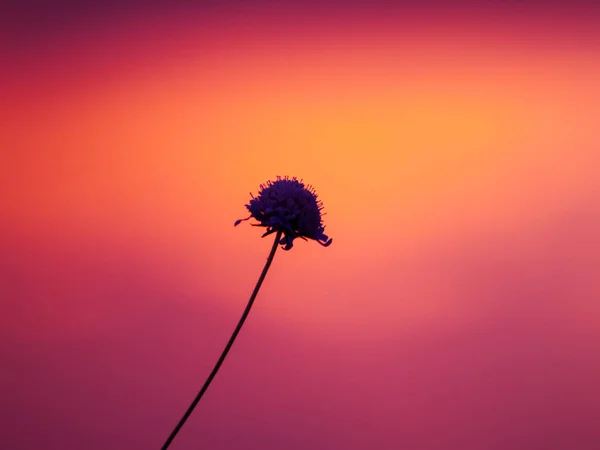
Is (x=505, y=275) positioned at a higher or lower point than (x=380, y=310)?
higher

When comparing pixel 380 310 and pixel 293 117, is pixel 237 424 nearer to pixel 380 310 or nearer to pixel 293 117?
pixel 380 310

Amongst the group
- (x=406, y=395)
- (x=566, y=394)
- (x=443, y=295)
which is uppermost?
(x=443, y=295)

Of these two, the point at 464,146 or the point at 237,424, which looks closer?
the point at 237,424

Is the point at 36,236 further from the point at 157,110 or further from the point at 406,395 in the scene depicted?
the point at 406,395

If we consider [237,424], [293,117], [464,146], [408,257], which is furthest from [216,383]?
[464,146]

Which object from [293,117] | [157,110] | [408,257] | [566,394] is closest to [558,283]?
[566,394]

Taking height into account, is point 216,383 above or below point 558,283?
below
